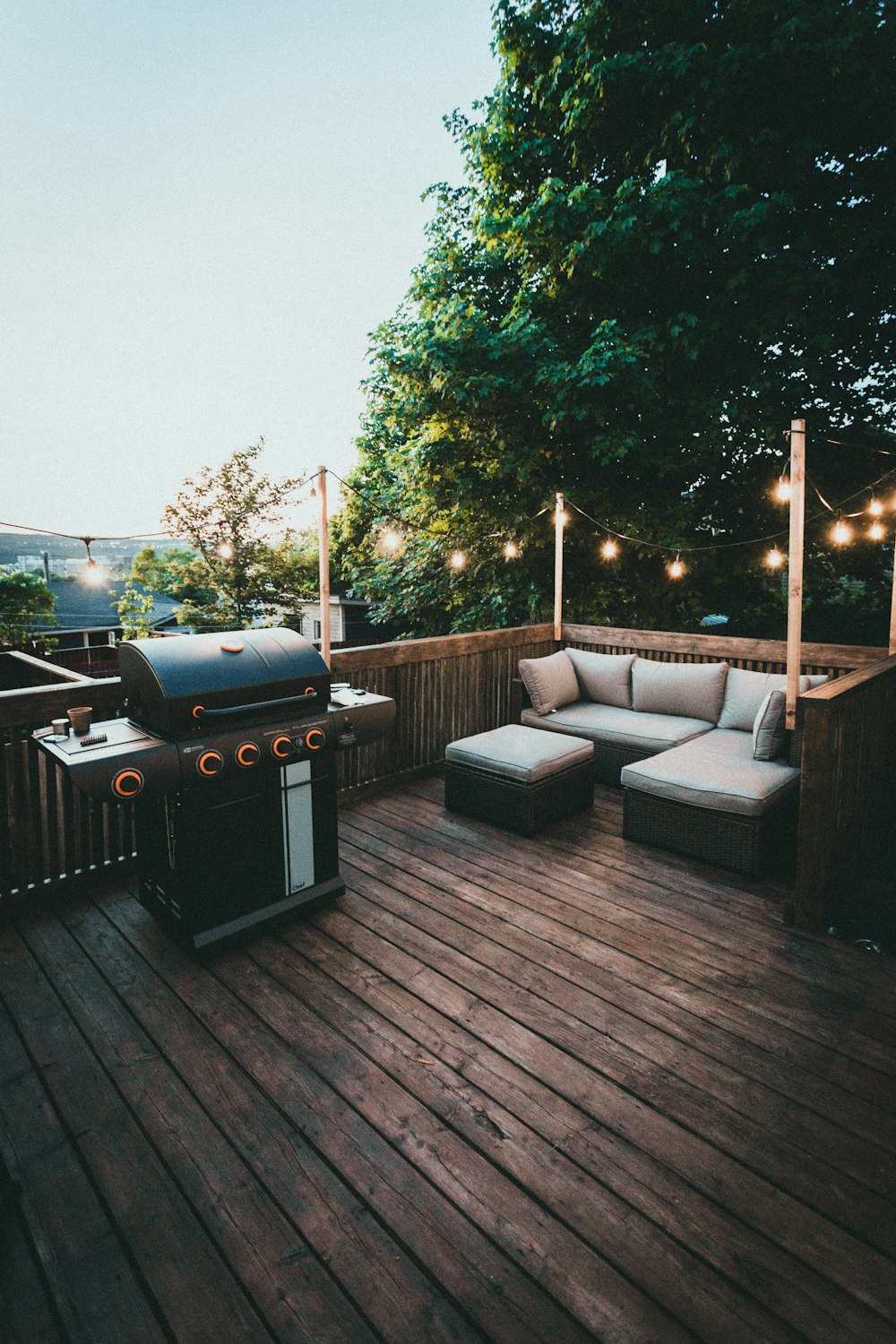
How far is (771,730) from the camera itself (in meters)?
3.79

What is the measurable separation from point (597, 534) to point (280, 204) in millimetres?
10492

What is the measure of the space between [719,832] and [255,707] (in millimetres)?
2532

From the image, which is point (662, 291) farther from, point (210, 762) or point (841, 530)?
point (210, 762)

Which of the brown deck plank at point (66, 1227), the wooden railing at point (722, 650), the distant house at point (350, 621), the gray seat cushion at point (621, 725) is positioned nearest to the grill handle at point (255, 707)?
the brown deck plank at point (66, 1227)

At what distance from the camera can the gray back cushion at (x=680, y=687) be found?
15.6 feet

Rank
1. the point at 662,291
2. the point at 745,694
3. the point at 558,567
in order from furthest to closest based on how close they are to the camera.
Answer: the point at 662,291, the point at 558,567, the point at 745,694

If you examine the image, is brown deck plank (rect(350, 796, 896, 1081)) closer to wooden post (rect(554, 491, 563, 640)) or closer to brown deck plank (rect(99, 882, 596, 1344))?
brown deck plank (rect(99, 882, 596, 1344))

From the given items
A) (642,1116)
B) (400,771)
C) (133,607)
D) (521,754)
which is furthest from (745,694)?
(133,607)

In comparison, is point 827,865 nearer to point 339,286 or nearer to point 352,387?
point 352,387

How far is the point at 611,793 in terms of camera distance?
15.4 feet

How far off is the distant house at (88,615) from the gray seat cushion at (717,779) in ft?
61.9

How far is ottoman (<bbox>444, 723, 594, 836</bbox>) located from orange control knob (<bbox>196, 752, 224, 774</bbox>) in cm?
190

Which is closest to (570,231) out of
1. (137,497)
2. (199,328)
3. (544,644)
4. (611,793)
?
(544,644)

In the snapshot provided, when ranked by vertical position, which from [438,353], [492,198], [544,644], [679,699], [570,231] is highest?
[492,198]
